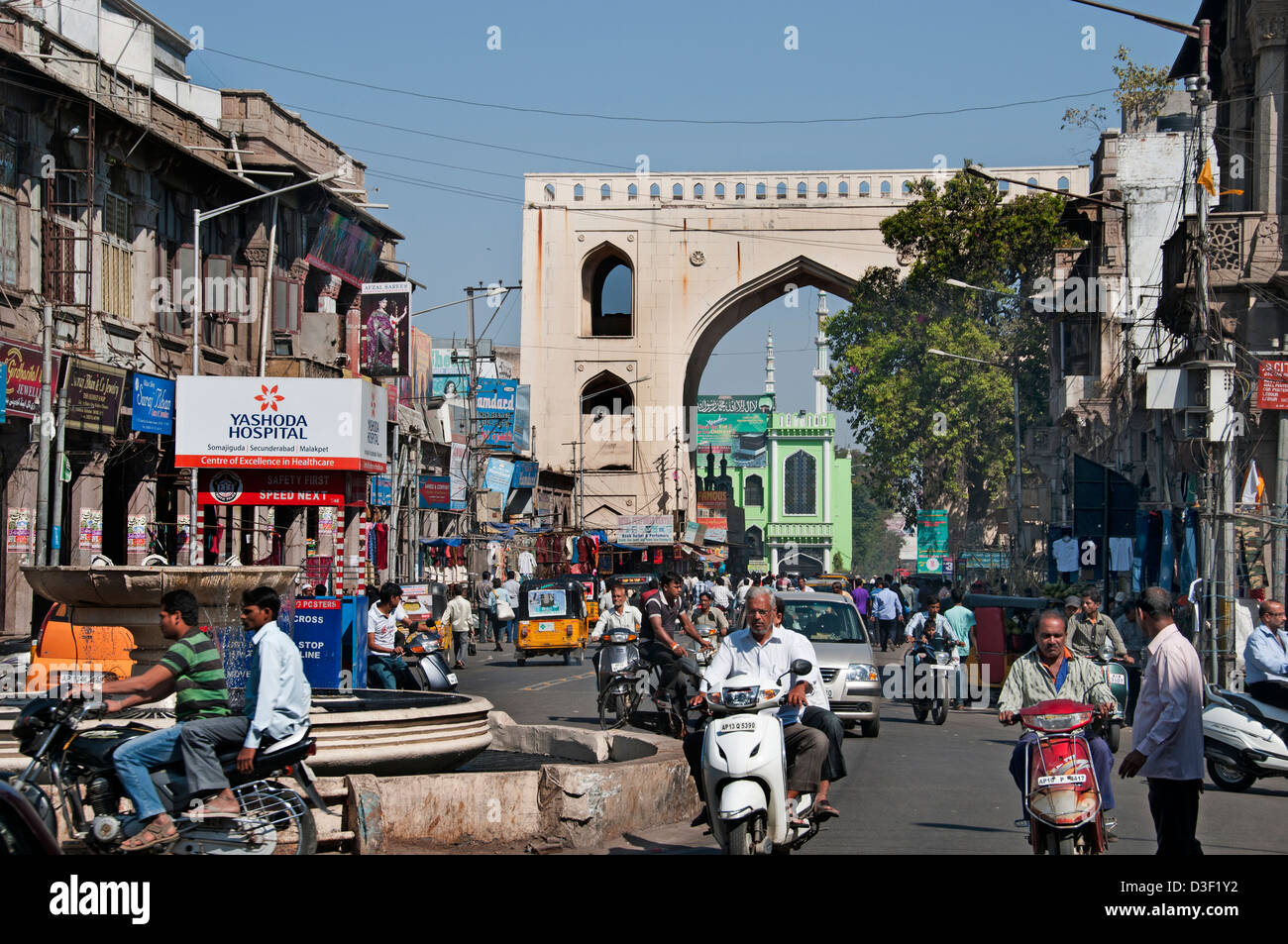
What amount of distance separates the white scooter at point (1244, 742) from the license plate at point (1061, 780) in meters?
5.19

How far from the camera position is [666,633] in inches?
547

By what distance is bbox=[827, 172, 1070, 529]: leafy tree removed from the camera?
44531 mm

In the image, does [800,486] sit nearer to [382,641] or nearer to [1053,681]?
[382,641]

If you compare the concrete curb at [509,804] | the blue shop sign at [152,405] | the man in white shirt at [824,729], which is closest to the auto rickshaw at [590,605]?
the blue shop sign at [152,405]

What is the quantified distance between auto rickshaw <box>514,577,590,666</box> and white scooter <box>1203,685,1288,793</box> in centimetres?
1604

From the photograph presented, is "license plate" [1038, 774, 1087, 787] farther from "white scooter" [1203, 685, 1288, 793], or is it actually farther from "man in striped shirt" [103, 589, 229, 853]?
"white scooter" [1203, 685, 1288, 793]

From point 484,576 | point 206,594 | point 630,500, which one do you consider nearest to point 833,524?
point 630,500

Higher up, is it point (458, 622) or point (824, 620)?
point (824, 620)

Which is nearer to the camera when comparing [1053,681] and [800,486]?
[1053,681]

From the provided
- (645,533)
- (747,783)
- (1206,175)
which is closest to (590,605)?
(1206,175)

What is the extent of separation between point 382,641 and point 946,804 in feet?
23.5

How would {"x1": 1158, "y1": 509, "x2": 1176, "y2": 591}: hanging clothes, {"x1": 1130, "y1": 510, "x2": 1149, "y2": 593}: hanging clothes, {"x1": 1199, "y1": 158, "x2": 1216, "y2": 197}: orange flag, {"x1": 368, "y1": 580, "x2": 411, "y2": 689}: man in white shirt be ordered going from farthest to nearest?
{"x1": 1130, "y1": 510, "x2": 1149, "y2": 593}: hanging clothes, {"x1": 1158, "y1": 509, "x2": 1176, "y2": 591}: hanging clothes, {"x1": 1199, "y1": 158, "x2": 1216, "y2": 197}: orange flag, {"x1": 368, "y1": 580, "x2": 411, "y2": 689}: man in white shirt

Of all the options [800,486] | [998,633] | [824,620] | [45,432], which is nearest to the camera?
[824,620]

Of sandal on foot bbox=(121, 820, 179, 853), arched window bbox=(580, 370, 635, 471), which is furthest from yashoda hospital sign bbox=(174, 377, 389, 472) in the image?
arched window bbox=(580, 370, 635, 471)
